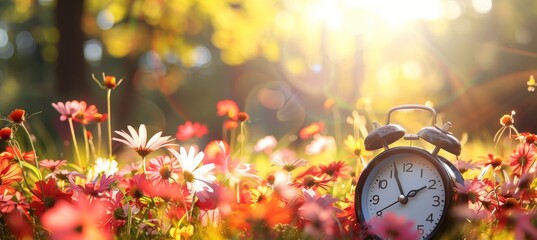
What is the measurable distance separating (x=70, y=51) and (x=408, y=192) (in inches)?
347

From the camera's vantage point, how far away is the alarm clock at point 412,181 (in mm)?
2152

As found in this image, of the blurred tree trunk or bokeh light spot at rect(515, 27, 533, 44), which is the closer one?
the blurred tree trunk

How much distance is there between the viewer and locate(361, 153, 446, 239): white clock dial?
2172 mm

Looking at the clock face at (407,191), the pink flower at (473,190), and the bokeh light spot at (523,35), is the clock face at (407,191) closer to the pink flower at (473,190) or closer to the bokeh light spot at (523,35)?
the pink flower at (473,190)

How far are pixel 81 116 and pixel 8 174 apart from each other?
67 centimetres

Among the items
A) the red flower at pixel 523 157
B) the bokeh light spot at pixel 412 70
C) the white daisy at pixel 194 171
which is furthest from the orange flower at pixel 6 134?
the bokeh light spot at pixel 412 70

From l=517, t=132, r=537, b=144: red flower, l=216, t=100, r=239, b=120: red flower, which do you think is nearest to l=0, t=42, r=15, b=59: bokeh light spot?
l=216, t=100, r=239, b=120: red flower

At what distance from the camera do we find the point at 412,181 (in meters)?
2.25

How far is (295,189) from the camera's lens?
2307 mm

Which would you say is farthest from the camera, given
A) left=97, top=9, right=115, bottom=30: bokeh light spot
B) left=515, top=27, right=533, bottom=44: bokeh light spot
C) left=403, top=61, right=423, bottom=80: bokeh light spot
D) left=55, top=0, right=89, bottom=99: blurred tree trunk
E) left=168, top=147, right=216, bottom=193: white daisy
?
left=403, top=61, right=423, bottom=80: bokeh light spot

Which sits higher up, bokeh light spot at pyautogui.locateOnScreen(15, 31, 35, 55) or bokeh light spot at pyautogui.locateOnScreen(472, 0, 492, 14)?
bokeh light spot at pyautogui.locateOnScreen(472, 0, 492, 14)

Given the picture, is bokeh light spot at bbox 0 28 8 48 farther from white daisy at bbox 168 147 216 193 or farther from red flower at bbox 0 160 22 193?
white daisy at bbox 168 147 216 193

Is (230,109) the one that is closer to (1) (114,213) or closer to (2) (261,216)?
(1) (114,213)

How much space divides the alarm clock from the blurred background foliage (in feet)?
3.90
